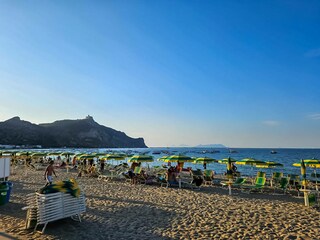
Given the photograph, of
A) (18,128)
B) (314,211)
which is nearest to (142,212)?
(314,211)

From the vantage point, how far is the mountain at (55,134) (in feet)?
412

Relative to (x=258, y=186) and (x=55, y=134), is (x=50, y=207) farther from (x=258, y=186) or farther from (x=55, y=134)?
(x=55, y=134)

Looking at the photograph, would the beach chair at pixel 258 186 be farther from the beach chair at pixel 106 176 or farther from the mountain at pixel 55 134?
the mountain at pixel 55 134

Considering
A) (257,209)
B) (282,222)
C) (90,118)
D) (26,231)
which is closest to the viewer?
(26,231)

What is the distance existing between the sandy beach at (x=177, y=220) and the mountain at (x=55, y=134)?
419 feet

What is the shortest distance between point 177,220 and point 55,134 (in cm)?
14907

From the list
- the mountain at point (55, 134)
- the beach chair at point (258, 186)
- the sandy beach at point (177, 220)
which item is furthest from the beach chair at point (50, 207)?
the mountain at point (55, 134)

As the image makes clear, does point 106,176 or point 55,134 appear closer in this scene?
point 106,176

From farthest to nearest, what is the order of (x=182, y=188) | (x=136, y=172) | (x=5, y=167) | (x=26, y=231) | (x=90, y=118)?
(x=90, y=118) → (x=136, y=172) → (x=182, y=188) → (x=5, y=167) → (x=26, y=231)

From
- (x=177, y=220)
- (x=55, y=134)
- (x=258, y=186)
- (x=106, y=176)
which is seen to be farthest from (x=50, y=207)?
(x=55, y=134)

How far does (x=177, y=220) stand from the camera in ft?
24.1

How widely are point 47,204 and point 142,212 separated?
10.2 ft

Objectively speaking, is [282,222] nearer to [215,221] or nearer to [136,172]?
[215,221]

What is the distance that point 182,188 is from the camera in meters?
14.0
